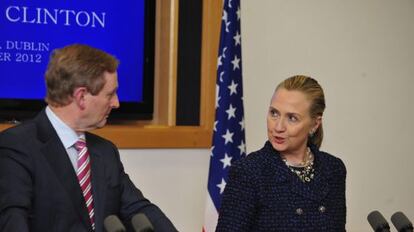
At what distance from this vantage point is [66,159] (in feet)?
7.09

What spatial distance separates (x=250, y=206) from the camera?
2.24 meters

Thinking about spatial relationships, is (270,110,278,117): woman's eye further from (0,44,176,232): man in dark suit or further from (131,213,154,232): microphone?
(131,213,154,232): microphone

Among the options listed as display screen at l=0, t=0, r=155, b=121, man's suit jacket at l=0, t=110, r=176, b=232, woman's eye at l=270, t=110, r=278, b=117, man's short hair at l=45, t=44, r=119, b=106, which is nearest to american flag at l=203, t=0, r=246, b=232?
display screen at l=0, t=0, r=155, b=121

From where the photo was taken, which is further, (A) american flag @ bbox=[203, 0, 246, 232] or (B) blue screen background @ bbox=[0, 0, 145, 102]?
(A) american flag @ bbox=[203, 0, 246, 232]

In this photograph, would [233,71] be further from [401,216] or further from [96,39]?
[401,216]

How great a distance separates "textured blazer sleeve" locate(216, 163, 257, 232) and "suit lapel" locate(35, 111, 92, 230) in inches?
19.5

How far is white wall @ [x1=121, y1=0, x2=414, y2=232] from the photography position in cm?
368

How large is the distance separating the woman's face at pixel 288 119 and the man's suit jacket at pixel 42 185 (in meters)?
0.68

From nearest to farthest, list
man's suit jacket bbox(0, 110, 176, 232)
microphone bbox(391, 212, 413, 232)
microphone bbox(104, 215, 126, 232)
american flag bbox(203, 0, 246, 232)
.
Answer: microphone bbox(104, 215, 126, 232), microphone bbox(391, 212, 413, 232), man's suit jacket bbox(0, 110, 176, 232), american flag bbox(203, 0, 246, 232)

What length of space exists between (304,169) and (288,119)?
221 millimetres

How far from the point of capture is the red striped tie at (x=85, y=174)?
2211mm

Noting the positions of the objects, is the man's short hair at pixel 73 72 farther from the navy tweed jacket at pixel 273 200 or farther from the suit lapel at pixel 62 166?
the navy tweed jacket at pixel 273 200

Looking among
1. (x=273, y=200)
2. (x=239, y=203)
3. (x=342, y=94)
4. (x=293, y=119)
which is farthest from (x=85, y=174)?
(x=342, y=94)

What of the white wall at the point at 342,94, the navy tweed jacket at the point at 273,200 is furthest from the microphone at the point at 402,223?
the white wall at the point at 342,94
